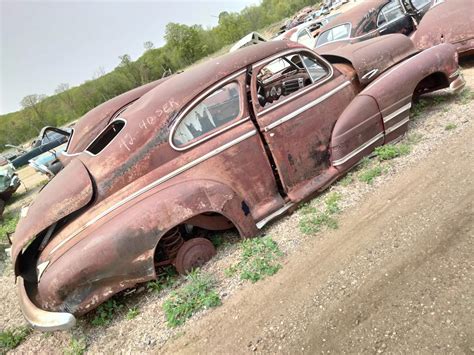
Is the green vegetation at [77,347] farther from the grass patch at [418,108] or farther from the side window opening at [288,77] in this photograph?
the grass patch at [418,108]

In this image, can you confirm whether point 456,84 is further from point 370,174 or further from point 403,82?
point 370,174

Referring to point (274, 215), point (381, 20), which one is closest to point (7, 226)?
point (274, 215)

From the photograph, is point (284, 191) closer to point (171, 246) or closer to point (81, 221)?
point (171, 246)

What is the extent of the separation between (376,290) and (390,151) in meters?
2.25

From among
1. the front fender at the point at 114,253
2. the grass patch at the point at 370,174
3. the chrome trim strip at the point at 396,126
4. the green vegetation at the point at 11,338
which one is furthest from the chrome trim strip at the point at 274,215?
the green vegetation at the point at 11,338

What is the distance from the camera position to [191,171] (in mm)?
3777

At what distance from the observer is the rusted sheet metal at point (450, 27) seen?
21.0 ft

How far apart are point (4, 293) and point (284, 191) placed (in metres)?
4.15

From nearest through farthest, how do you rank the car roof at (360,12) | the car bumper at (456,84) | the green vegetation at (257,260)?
the green vegetation at (257,260) → the car bumper at (456,84) → the car roof at (360,12)

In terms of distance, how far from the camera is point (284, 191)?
13.9 ft

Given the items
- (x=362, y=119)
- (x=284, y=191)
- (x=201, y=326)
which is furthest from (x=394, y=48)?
(x=201, y=326)

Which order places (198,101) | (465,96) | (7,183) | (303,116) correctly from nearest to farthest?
1. (198,101)
2. (303,116)
3. (465,96)
4. (7,183)

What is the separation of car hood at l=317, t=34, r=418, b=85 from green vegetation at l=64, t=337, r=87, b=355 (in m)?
4.57

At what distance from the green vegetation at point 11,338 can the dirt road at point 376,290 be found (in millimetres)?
1889
